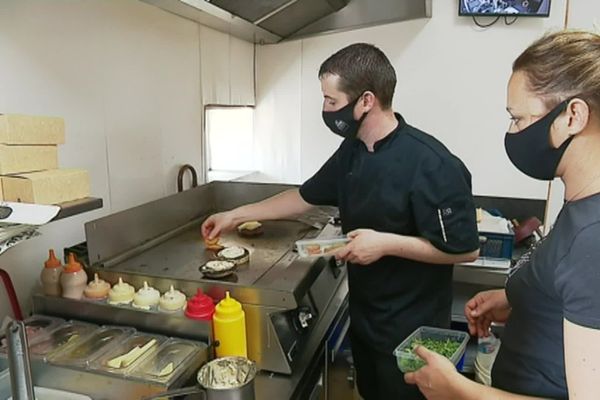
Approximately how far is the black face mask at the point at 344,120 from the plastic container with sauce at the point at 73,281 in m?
0.85

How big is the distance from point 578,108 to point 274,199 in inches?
47.2

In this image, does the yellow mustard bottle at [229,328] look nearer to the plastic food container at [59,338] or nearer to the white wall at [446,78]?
the plastic food container at [59,338]

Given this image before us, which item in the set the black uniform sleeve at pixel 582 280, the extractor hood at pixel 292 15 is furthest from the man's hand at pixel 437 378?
the extractor hood at pixel 292 15

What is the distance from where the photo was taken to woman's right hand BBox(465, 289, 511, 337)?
4.00ft

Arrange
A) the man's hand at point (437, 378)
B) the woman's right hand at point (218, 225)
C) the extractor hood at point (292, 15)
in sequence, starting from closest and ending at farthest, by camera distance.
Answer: the man's hand at point (437, 378)
the woman's right hand at point (218, 225)
the extractor hood at point (292, 15)

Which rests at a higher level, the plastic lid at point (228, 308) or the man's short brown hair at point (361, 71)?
the man's short brown hair at point (361, 71)

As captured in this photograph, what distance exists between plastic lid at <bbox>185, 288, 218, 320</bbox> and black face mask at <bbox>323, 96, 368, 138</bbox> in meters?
0.65

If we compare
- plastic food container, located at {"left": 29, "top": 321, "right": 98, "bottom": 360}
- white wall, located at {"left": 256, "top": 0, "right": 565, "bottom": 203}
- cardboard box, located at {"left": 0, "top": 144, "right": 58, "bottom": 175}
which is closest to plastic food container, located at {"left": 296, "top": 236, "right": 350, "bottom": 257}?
plastic food container, located at {"left": 29, "top": 321, "right": 98, "bottom": 360}

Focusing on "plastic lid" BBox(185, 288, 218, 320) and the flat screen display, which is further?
the flat screen display

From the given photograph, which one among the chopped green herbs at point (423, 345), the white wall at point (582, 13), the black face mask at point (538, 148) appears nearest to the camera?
the black face mask at point (538, 148)

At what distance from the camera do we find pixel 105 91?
5.33ft

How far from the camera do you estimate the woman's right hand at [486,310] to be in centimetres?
122

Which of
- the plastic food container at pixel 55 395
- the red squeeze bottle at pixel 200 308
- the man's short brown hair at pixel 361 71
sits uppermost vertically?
the man's short brown hair at pixel 361 71

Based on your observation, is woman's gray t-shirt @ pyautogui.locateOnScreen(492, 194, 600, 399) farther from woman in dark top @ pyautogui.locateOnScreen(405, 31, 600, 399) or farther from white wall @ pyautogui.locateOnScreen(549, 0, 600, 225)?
white wall @ pyautogui.locateOnScreen(549, 0, 600, 225)
